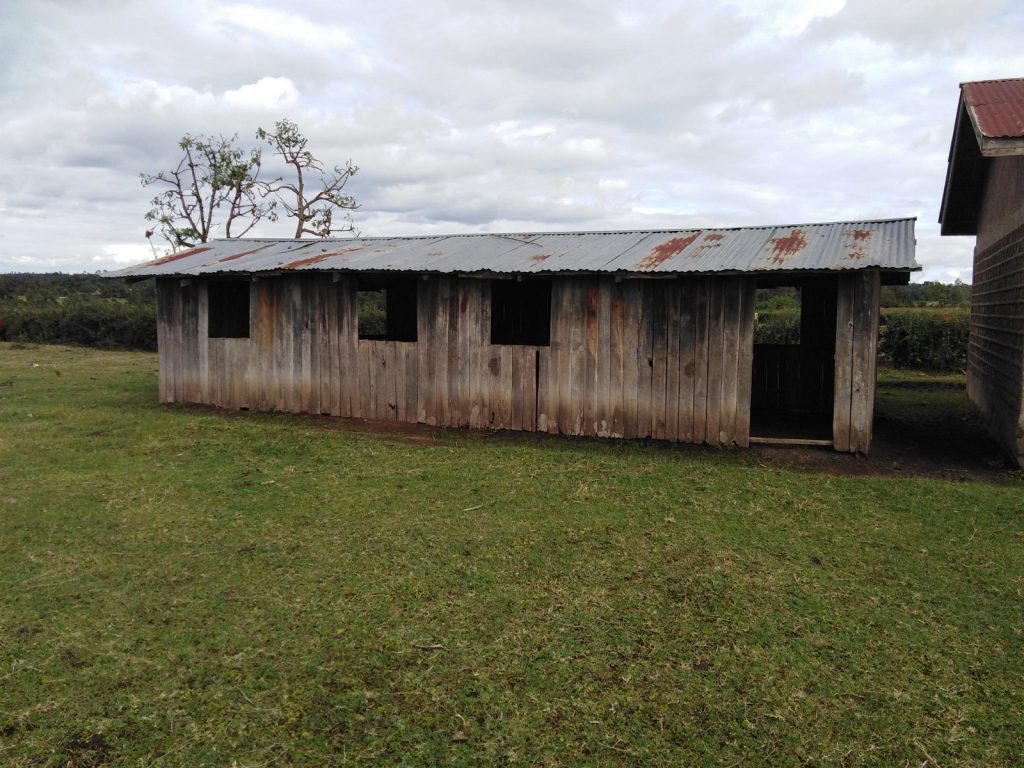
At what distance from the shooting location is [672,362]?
9703mm

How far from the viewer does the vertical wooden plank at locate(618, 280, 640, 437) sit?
983cm

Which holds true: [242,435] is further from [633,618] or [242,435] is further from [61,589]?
[633,618]

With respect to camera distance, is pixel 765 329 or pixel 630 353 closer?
pixel 630 353

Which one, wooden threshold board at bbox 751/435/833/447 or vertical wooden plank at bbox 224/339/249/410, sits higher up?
vertical wooden plank at bbox 224/339/249/410

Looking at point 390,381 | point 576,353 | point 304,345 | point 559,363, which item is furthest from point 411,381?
point 576,353

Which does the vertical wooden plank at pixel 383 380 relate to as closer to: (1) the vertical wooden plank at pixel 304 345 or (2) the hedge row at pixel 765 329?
(1) the vertical wooden plank at pixel 304 345

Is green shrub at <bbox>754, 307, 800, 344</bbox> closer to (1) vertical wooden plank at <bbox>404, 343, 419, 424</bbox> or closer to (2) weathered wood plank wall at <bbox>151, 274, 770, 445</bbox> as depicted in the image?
(2) weathered wood plank wall at <bbox>151, 274, 770, 445</bbox>

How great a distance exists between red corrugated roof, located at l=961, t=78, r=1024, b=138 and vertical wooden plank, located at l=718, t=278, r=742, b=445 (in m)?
3.05

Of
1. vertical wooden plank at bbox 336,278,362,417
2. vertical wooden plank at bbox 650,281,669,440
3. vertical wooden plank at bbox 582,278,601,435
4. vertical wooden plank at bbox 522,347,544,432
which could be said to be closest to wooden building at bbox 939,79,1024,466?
vertical wooden plank at bbox 650,281,669,440

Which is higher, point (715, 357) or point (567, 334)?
point (567, 334)

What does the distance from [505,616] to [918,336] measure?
17.5 meters

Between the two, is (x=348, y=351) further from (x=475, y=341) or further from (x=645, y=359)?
(x=645, y=359)

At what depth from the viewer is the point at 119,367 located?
1972 cm

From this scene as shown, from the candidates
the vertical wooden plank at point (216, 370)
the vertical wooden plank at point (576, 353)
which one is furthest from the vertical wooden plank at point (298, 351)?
the vertical wooden plank at point (576, 353)
